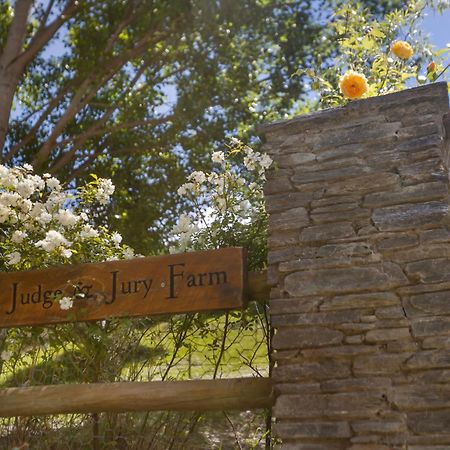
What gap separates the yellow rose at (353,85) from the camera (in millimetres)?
3227

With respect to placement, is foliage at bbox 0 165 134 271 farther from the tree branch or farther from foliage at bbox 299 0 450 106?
the tree branch

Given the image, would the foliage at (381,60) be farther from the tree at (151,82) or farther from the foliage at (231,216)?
the tree at (151,82)

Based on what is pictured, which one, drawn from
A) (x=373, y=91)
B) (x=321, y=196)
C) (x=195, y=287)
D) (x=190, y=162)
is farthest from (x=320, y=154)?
(x=190, y=162)

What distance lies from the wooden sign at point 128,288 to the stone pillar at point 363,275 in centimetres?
30

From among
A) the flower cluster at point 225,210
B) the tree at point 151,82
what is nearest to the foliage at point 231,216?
the flower cluster at point 225,210

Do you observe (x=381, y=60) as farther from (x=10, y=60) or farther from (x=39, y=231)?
(x=10, y=60)

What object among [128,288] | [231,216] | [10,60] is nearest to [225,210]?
[231,216]

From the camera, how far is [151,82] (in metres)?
8.91

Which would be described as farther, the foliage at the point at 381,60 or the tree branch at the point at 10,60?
the tree branch at the point at 10,60

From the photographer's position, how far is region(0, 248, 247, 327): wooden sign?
123 inches

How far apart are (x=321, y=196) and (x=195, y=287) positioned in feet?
2.54

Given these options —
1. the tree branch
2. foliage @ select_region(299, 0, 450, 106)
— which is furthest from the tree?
foliage @ select_region(299, 0, 450, 106)

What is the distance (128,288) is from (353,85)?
1.58 metres

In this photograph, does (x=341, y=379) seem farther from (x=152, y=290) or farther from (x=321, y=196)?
(x=152, y=290)
